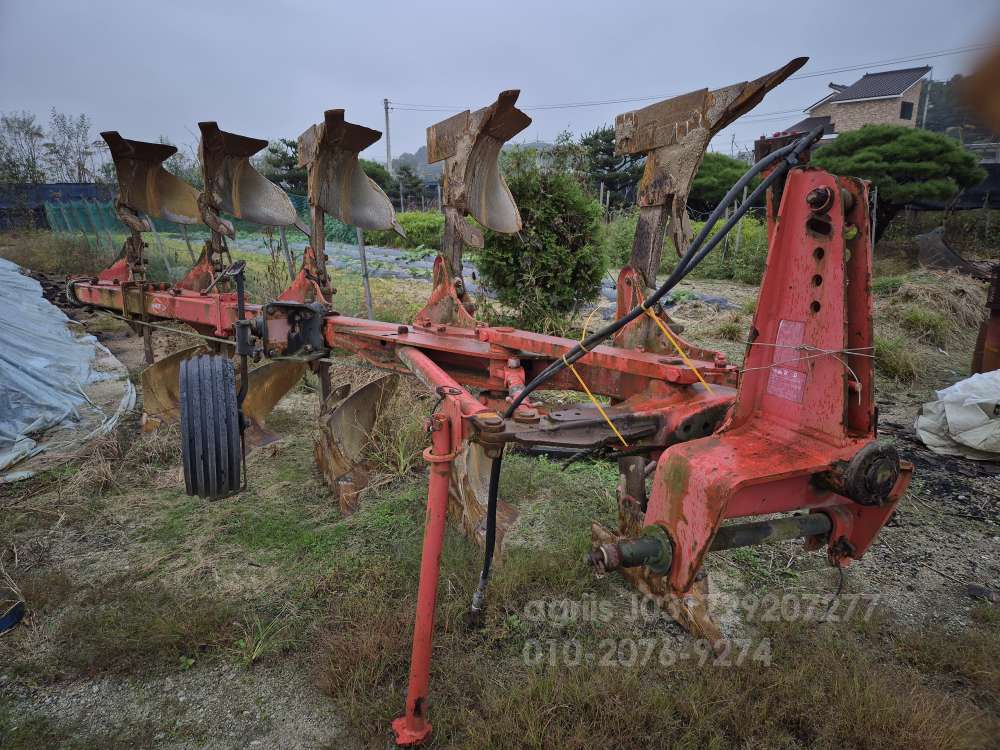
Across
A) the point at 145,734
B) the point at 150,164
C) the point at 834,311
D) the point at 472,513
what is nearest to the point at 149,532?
the point at 145,734

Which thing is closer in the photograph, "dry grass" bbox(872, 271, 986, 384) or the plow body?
the plow body

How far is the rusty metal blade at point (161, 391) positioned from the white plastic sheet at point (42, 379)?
28 centimetres

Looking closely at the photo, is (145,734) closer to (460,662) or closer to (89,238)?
(460,662)

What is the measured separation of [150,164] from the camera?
534cm

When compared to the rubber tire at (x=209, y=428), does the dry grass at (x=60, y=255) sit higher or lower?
higher

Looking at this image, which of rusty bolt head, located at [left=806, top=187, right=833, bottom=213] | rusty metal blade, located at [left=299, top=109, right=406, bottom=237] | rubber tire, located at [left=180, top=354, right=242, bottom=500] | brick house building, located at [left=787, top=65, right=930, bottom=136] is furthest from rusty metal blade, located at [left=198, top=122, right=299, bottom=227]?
brick house building, located at [left=787, top=65, right=930, bottom=136]

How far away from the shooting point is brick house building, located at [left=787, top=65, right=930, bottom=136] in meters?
30.3

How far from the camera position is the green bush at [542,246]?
22.3ft

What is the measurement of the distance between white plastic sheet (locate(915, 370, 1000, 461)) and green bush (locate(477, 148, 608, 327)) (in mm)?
3744

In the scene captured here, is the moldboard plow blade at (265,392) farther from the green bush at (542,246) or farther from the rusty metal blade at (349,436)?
the green bush at (542,246)

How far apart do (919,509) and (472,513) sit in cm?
300

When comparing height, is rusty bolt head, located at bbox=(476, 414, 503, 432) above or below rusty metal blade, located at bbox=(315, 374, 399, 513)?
above

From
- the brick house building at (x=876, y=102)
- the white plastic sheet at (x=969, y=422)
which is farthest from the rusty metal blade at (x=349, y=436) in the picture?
the brick house building at (x=876, y=102)

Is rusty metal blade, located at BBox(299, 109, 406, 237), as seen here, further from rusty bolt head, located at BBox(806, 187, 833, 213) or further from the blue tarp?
the blue tarp
